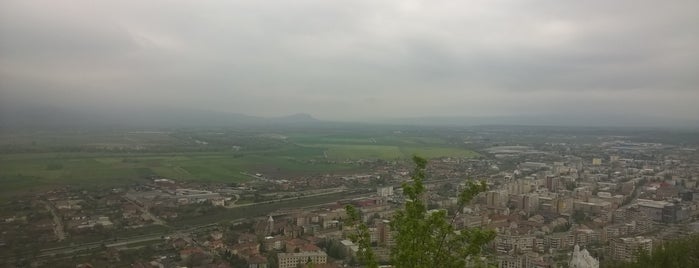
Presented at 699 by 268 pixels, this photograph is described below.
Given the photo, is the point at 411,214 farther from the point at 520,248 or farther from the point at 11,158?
the point at 11,158

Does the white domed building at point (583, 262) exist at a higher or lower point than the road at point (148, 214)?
higher

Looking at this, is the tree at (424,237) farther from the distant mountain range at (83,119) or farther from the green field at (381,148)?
the green field at (381,148)

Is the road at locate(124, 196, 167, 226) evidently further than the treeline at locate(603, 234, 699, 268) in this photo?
Yes

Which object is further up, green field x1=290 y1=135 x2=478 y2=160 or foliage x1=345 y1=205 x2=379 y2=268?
foliage x1=345 y1=205 x2=379 y2=268

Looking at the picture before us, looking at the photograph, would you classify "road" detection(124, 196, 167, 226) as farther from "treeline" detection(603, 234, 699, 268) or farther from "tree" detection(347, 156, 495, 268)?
"tree" detection(347, 156, 495, 268)

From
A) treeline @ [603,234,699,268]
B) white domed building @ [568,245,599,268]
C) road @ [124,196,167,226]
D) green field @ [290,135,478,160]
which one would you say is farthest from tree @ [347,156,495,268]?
green field @ [290,135,478,160]

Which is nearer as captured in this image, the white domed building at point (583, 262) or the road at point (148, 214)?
the white domed building at point (583, 262)

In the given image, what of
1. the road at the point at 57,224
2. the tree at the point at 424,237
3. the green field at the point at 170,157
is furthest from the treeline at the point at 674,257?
the road at the point at 57,224

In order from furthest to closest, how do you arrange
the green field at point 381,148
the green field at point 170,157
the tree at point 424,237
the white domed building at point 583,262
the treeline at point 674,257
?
the green field at point 381,148 < the green field at point 170,157 < the white domed building at point 583,262 < the treeline at point 674,257 < the tree at point 424,237

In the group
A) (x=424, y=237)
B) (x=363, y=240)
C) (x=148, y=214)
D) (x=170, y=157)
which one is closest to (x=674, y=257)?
(x=424, y=237)
